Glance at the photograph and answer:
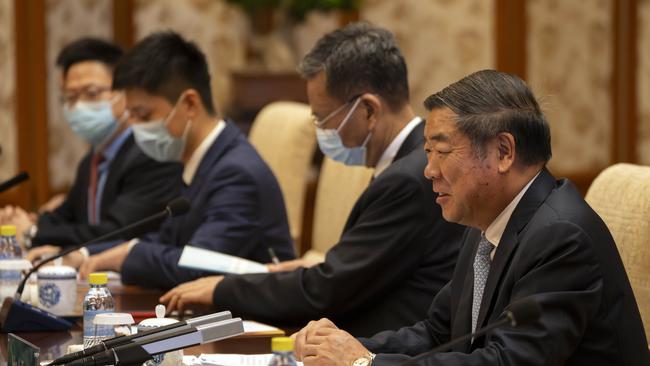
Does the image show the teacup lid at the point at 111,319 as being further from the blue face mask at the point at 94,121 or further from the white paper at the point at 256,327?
the blue face mask at the point at 94,121

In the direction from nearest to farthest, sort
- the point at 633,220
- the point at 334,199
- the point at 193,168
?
1. the point at 633,220
2. the point at 193,168
3. the point at 334,199

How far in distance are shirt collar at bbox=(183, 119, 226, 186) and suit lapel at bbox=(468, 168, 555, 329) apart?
1.67 m

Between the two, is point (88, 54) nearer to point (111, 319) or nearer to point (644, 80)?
point (111, 319)

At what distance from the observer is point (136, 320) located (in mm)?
2736

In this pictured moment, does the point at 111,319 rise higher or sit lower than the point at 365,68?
lower

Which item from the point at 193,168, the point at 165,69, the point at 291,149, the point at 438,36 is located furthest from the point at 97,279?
the point at 438,36

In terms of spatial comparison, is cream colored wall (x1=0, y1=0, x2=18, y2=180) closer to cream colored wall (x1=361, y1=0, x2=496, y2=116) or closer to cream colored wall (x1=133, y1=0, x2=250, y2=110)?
cream colored wall (x1=133, y1=0, x2=250, y2=110)

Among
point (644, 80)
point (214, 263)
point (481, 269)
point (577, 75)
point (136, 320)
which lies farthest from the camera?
point (577, 75)

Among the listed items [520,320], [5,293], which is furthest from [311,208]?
[520,320]

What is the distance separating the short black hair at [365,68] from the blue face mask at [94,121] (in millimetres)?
1620

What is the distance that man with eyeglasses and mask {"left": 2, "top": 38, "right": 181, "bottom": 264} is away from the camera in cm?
420

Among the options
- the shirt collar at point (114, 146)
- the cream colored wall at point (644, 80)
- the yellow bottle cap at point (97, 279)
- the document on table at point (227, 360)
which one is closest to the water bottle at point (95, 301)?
the yellow bottle cap at point (97, 279)

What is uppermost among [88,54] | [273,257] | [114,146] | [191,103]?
[88,54]

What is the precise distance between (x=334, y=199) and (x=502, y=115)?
1.85 meters
